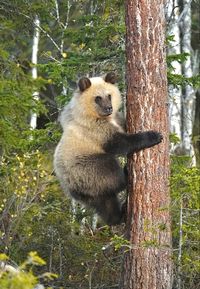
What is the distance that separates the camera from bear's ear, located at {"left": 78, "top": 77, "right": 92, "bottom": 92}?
812 centimetres

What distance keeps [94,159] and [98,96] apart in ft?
2.87

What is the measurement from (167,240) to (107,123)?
1.67m

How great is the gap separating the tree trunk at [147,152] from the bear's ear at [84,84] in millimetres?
1262

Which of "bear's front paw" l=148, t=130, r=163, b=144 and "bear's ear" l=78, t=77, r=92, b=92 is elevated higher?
"bear's ear" l=78, t=77, r=92, b=92

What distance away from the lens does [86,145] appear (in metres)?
7.86

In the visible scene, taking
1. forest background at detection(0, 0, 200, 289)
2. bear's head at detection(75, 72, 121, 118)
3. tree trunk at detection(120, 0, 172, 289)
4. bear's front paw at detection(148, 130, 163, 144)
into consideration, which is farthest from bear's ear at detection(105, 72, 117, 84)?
bear's front paw at detection(148, 130, 163, 144)

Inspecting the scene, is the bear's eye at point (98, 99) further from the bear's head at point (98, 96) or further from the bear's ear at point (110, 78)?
the bear's ear at point (110, 78)

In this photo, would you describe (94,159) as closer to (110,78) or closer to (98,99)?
(98,99)

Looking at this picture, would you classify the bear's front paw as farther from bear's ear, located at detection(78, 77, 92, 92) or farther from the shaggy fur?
bear's ear, located at detection(78, 77, 92, 92)

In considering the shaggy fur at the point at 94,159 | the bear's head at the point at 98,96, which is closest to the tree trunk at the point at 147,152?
the shaggy fur at the point at 94,159

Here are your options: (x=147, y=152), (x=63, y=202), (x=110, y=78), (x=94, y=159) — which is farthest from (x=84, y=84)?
(x=63, y=202)

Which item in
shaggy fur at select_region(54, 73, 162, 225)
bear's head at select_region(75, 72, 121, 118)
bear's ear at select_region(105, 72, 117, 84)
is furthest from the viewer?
bear's ear at select_region(105, 72, 117, 84)

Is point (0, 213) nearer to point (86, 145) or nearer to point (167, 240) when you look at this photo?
point (86, 145)

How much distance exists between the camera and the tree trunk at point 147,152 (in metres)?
6.81
